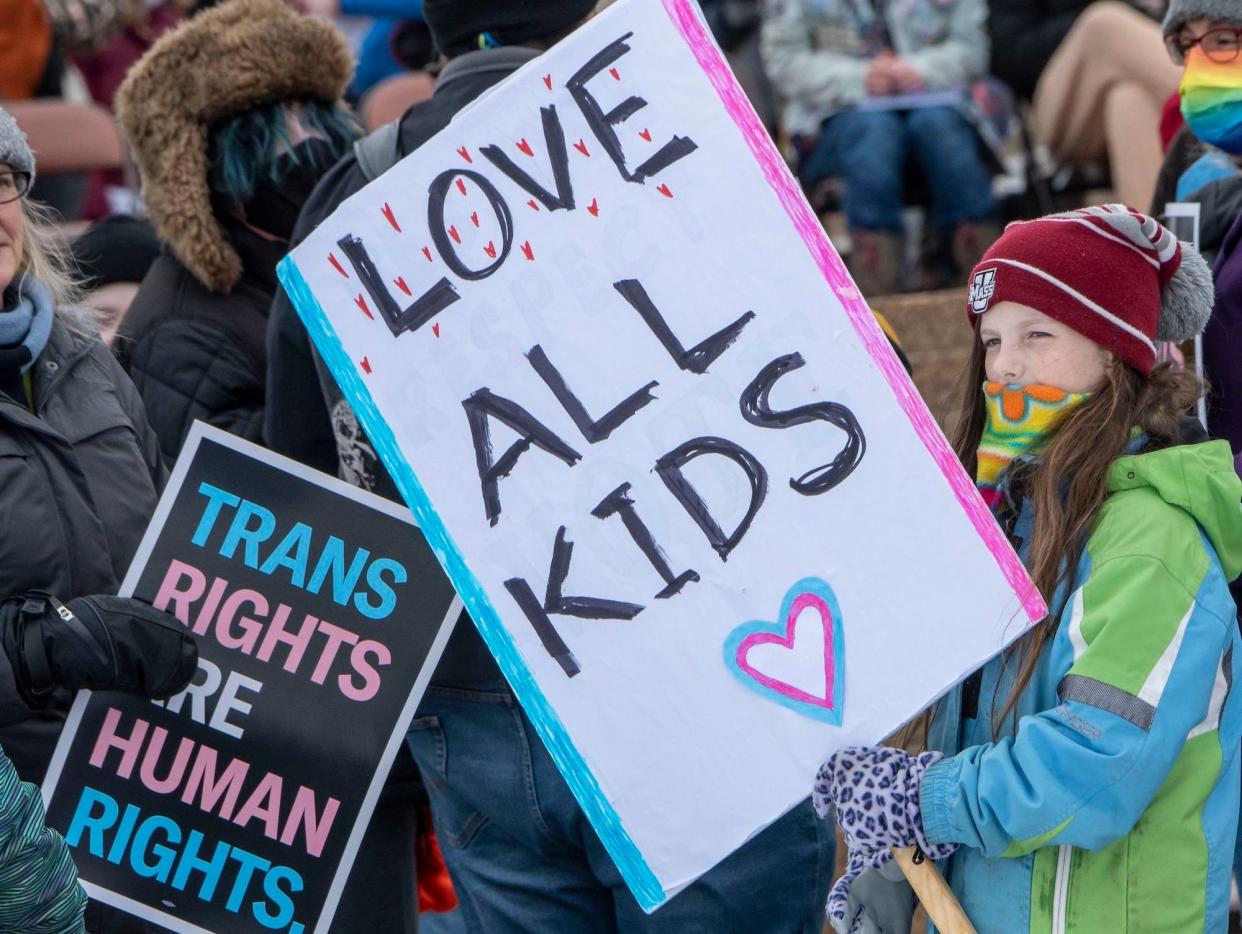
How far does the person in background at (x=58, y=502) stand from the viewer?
2.17 metres

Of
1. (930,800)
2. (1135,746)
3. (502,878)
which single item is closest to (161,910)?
(502,878)

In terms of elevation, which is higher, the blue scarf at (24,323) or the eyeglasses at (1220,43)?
the blue scarf at (24,323)

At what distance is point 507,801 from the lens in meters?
2.19

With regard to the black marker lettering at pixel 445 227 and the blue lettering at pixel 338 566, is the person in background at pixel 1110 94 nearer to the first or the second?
the blue lettering at pixel 338 566

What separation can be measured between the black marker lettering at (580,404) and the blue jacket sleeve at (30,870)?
0.71m

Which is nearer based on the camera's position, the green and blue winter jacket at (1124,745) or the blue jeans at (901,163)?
the green and blue winter jacket at (1124,745)

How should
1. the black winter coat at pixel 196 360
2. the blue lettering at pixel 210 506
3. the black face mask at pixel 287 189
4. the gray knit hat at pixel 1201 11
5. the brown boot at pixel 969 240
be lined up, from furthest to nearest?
the brown boot at pixel 969 240
the black face mask at pixel 287 189
the black winter coat at pixel 196 360
the gray knit hat at pixel 1201 11
the blue lettering at pixel 210 506

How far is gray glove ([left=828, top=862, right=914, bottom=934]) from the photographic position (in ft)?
6.96

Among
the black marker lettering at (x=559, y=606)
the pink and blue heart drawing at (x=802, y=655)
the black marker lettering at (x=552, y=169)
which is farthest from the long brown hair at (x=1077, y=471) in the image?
the black marker lettering at (x=552, y=169)

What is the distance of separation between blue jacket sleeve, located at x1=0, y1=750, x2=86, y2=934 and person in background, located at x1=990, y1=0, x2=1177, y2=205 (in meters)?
4.00

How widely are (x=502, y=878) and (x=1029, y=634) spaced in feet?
2.50

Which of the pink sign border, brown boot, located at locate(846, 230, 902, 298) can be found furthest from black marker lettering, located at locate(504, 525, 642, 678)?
brown boot, located at locate(846, 230, 902, 298)

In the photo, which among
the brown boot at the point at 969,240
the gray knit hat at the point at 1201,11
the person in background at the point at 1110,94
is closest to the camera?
the gray knit hat at the point at 1201,11

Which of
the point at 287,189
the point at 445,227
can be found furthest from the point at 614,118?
the point at 287,189
